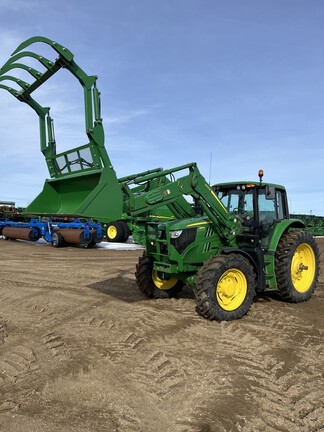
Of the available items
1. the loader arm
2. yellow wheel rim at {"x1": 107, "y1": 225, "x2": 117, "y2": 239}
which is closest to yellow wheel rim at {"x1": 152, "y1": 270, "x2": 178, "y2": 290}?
the loader arm

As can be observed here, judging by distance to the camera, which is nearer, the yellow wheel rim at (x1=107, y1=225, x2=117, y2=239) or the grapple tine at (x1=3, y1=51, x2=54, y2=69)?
the grapple tine at (x1=3, y1=51, x2=54, y2=69)

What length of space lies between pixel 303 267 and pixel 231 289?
1992 mm

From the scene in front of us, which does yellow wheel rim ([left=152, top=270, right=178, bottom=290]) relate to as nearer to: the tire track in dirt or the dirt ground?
the dirt ground

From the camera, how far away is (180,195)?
577cm

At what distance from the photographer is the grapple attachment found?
5160 mm

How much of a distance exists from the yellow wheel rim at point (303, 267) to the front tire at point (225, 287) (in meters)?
1.47

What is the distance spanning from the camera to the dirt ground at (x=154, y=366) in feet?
9.40

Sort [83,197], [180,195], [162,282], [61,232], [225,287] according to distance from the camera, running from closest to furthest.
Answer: [225,287]
[180,195]
[83,197]
[162,282]
[61,232]

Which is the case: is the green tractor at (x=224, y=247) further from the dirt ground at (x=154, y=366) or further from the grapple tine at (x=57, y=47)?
the grapple tine at (x=57, y=47)

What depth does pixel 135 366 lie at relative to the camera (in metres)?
3.79

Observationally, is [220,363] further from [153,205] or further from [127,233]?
[127,233]

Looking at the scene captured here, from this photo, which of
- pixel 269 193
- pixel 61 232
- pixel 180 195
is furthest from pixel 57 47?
pixel 61 232

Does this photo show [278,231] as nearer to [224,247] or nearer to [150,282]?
[224,247]

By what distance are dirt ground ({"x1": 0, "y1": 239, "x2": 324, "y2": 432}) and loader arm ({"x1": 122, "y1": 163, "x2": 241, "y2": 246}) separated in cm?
146
